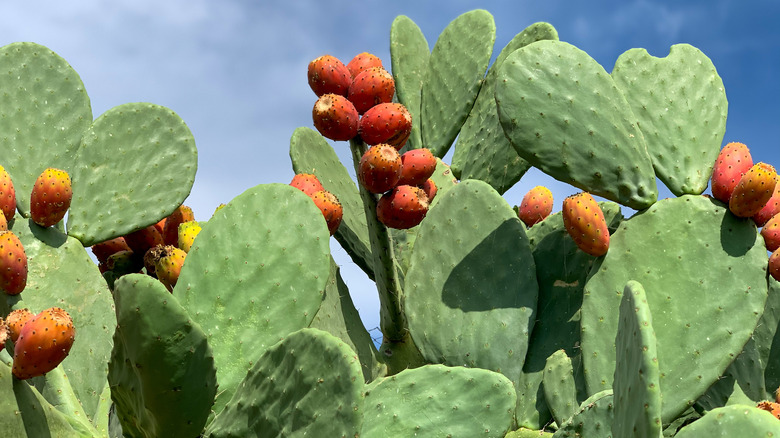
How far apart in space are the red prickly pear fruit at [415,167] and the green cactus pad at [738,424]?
129 cm

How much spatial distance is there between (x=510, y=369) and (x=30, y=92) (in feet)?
5.88

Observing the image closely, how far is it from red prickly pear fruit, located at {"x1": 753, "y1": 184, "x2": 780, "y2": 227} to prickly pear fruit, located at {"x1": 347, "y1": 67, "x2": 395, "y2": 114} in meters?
1.10

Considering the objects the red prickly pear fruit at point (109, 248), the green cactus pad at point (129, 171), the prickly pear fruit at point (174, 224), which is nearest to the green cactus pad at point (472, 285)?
the green cactus pad at point (129, 171)

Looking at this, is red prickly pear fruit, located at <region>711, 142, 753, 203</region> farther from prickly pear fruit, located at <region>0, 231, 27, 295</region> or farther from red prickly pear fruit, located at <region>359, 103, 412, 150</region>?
prickly pear fruit, located at <region>0, 231, 27, 295</region>

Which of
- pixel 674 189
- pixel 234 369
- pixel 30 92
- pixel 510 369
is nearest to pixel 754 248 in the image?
pixel 674 189

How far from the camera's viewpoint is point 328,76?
2.55 m

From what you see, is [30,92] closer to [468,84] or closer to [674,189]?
[468,84]

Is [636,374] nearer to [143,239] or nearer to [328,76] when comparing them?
[328,76]

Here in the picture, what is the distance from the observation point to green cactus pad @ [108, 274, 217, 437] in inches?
64.6

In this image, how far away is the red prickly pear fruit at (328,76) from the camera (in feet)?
8.34

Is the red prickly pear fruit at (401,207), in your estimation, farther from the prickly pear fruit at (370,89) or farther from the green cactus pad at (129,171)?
Result: the green cactus pad at (129,171)

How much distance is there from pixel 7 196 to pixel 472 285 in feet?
4.44

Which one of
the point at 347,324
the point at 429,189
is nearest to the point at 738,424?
the point at 347,324

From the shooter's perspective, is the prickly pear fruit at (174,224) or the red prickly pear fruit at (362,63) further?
the prickly pear fruit at (174,224)
